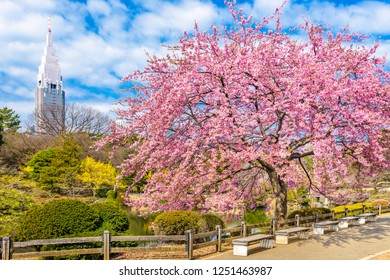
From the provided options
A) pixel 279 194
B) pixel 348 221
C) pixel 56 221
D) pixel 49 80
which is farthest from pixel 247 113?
pixel 49 80

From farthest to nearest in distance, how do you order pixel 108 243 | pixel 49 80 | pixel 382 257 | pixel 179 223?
pixel 49 80, pixel 179 223, pixel 382 257, pixel 108 243

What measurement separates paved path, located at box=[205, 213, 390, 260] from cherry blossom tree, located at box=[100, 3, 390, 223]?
87.8 inches

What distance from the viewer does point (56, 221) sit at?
12.3 metres

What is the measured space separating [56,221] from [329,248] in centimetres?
896

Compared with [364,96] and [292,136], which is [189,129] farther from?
[364,96]

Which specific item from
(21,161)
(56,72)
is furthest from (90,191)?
(56,72)

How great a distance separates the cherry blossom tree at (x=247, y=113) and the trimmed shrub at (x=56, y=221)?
8.68ft

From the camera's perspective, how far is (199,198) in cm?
1580

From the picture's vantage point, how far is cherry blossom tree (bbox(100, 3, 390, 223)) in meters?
13.3

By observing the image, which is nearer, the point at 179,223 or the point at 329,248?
the point at 329,248

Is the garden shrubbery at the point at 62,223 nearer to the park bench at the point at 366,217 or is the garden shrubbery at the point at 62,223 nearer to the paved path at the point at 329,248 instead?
the paved path at the point at 329,248

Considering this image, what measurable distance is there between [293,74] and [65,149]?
1324 inches

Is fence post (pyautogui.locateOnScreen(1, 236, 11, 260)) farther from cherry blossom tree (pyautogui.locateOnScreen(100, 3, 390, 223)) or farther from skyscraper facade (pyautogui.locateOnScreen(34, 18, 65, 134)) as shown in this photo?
skyscraper facade (pyautogui.locateOnScreen(34, 18, 65, 134))

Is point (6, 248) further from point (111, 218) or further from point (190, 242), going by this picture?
point (190, 242)
